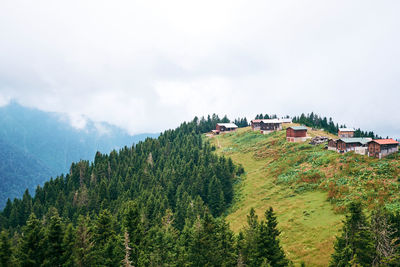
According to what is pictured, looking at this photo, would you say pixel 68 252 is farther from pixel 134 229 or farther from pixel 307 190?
pixel 307 190

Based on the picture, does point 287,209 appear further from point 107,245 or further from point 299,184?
point 107,245

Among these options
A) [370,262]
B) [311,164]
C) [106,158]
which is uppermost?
[106,158]

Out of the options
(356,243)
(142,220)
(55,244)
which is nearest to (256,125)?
(142,220)

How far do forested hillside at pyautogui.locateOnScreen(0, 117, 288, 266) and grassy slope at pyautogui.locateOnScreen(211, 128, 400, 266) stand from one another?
6320 millimetres

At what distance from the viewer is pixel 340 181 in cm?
5606

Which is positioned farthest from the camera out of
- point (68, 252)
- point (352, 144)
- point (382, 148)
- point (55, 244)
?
point (352, 144)

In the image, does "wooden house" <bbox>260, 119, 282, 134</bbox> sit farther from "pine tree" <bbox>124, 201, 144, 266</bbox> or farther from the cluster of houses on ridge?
"pine tree" <bbox>124, 201, 144, 266</bbox>

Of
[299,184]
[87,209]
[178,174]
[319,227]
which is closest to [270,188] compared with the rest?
[299,184]

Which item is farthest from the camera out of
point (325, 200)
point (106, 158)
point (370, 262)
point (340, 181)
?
point (106, 158)

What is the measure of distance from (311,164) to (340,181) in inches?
660

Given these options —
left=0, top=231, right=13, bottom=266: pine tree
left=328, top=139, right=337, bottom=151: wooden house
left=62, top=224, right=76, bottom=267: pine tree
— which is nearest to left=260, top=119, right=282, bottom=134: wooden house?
left=328, top=139, right=337, bottom=151: wooden house

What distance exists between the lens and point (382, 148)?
62.1 metres

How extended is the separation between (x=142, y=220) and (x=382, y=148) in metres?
63.6

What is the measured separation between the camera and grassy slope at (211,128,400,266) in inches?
1612
